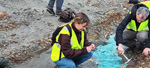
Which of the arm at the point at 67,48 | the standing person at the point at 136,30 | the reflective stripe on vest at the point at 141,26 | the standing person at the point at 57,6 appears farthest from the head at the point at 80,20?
the standing person at the point at 57,6

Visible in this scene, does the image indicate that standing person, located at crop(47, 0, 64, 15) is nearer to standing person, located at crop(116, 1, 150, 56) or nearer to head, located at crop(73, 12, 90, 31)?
standing person, located at crop(116, 1, 150, 56)

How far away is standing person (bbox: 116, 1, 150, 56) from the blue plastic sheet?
12.9 inches

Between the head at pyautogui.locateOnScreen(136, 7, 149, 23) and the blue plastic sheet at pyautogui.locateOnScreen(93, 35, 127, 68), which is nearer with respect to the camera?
the head at pyautogui.locateOnScreen(136, 7, 149, 23)

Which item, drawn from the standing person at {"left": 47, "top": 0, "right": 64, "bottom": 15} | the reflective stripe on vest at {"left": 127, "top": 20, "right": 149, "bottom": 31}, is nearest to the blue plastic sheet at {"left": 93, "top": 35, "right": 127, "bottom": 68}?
the reflective stripe on vest at {"left": 127, "top": 20, "right": 149, "bottom": 31}

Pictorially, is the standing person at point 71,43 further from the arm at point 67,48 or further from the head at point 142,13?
the head at point 142,13

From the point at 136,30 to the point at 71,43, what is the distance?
1645mm

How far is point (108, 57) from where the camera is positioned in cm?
346

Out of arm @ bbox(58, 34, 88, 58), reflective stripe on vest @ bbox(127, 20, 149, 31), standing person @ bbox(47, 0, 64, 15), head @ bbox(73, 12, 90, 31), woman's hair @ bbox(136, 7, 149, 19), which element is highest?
standing person @ bbox(47, 0, 64, 15)

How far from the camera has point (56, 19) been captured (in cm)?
520

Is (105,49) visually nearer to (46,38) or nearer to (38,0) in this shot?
(46,38)

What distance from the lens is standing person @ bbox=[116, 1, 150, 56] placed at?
9.70ft

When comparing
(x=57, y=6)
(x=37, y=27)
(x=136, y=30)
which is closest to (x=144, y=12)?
(x=136, y=30)

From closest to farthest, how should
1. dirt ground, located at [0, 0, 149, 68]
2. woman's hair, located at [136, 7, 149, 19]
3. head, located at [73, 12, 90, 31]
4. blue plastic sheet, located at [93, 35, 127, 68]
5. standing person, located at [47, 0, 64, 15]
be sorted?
1. head, located at [73, 12, 90, 31]
2. woman's hair, located at [136, 7, 149, 19]
3. blue plastic sheet, located at [93, 35, 127, 68]
4. dirt ground, located at [0, 0, 149, 68]
5. standing person, located at [47, 0, 64, 15]

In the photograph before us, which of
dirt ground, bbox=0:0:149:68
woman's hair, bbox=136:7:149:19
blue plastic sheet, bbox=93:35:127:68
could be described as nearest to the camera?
woman's hair, bbox=136:7:149:19
